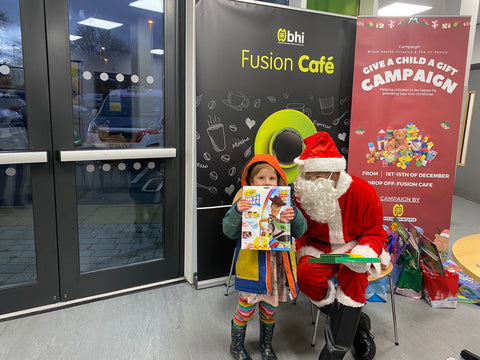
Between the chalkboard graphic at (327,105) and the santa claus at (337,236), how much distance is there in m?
1.02

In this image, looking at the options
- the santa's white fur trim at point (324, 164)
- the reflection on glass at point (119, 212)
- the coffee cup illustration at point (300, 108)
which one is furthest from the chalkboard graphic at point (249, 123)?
the santa's white fur trim at point (324, 164)

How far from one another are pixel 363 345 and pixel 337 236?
65 cm

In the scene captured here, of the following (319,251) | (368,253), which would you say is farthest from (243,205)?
(368,253)

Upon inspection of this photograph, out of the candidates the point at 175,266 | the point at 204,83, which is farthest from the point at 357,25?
the point at 175,266

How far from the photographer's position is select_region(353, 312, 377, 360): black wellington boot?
200 centimetres

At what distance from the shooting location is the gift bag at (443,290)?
2570mm

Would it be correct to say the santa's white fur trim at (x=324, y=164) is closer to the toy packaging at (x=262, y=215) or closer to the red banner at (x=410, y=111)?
the toy packaging at (x=262, y=215)

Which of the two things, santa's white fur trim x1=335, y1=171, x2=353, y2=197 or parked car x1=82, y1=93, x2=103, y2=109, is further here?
parked car x1=82, y1=93, x2=103, y2=109

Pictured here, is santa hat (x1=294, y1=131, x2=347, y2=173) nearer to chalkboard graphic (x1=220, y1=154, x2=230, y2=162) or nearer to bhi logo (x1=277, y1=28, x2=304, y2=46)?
chalkboard graphic (x1=220, y1=154, x2=230, y2=162)

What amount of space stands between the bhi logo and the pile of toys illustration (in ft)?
3.10

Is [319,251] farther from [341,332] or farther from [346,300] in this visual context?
[341,332]

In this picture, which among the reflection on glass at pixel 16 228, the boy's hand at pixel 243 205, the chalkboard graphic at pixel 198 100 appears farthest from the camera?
the chalkboard graphic at pixel 198 100

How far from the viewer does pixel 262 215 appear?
5.81 feet

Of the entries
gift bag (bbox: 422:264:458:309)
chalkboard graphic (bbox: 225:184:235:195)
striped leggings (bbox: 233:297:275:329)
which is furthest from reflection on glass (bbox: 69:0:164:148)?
gift bag (bbox: 422:264:458:309)
